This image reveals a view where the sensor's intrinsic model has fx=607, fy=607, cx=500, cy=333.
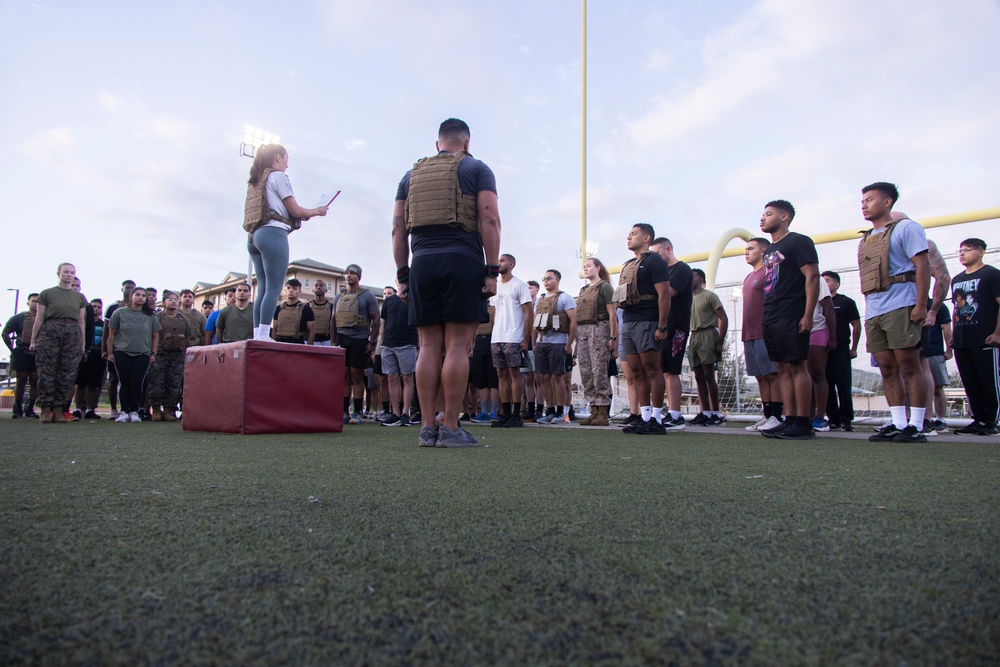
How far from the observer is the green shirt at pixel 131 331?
765 cm

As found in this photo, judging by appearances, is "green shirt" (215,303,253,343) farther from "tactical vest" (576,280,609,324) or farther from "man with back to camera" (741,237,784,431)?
"man with back to camera" (741,237,784,431)

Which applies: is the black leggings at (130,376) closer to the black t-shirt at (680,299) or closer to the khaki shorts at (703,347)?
the black t-shirt at (680,299)

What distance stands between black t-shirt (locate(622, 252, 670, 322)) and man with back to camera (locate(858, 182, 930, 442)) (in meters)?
1.60

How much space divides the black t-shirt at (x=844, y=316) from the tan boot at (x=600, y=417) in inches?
109

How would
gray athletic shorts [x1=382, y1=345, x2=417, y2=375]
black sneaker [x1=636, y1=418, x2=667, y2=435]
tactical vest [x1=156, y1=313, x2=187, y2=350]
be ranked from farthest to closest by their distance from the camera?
1. tactical vest [x1=156, y1=313, x2=187, y2=350]
2. gray athletic shorts [x1=382, y1=345, x2=417, y2=375]
3. black sneaker [x1=636, y1=418, x2=667, y2=435]

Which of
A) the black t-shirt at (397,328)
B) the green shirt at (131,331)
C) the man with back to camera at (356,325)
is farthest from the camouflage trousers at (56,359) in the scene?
the black t-shirt at (397,328)

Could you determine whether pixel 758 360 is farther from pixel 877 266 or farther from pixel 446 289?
pixel 446 289

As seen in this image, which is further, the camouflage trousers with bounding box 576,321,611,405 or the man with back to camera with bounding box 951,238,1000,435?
the camouflage trousers with bounding box 576,321,611,405

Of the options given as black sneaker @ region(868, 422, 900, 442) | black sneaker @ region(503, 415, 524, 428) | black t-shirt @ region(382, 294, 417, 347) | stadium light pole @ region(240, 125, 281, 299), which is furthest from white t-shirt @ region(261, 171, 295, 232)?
stadium light pole @ region(240, 125, 281, 299)

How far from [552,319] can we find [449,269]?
410 cm

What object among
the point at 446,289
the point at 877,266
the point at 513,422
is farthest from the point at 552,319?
the point at 446,289

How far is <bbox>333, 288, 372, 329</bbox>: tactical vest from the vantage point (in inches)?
299

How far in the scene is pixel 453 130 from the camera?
3971 millimetres

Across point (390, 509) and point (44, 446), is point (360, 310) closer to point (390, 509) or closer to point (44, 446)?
point (44, 446)
